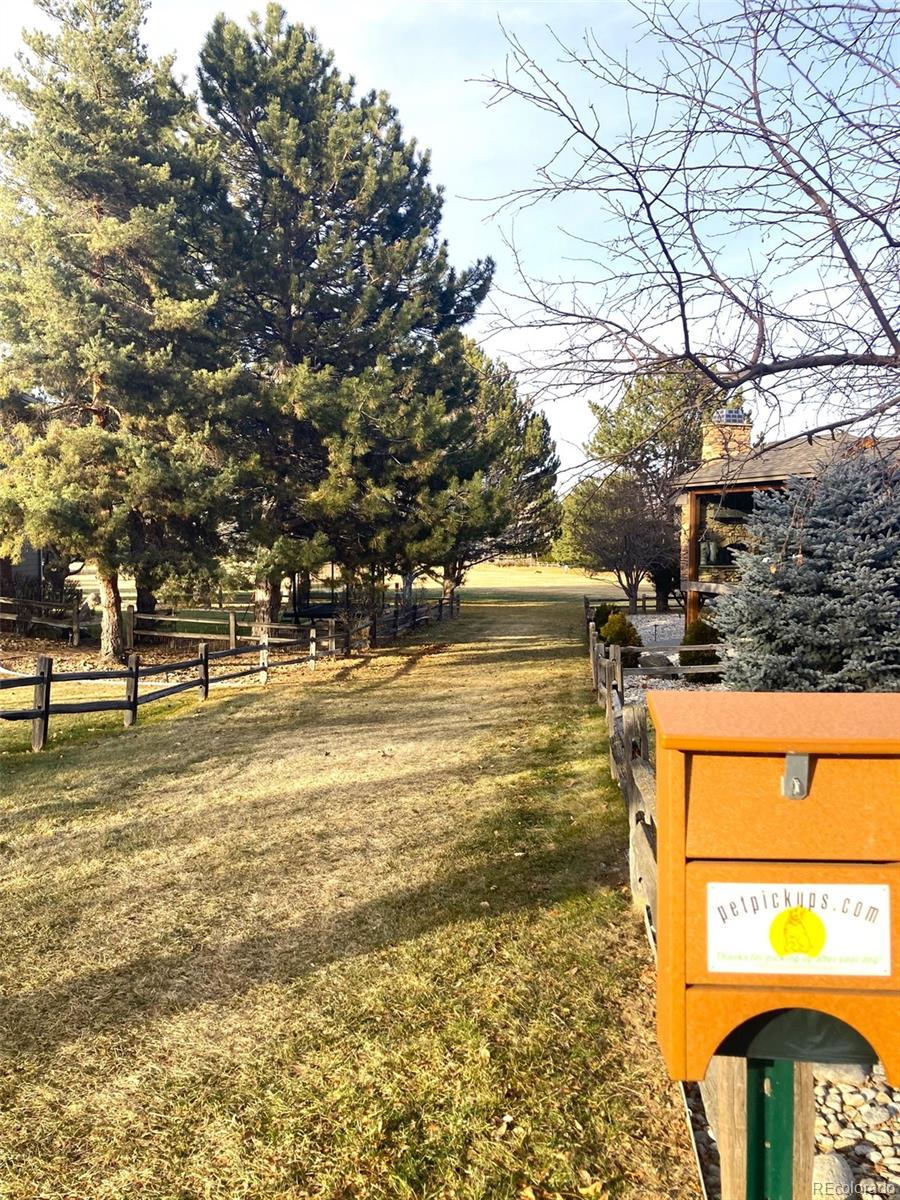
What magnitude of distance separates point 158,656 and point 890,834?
61.3 feet

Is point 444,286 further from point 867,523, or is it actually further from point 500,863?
point 500,863

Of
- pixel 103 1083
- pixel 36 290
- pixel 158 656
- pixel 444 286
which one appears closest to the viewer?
pixel 103 1083

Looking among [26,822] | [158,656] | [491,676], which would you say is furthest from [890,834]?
[158,656]

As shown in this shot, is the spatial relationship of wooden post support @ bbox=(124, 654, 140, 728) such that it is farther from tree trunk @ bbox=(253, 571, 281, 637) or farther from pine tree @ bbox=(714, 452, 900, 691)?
pine tree @ bbox=(714, 452, 900, 691)

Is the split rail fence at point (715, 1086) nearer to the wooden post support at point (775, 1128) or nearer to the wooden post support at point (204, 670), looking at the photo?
the wooden post support at point (775, 1128)

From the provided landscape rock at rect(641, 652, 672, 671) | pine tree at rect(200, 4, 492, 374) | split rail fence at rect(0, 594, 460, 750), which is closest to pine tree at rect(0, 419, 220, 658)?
split rail fence at rect(0, 594, 460, 750)

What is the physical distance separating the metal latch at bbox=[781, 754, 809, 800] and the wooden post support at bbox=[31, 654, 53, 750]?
9654mm

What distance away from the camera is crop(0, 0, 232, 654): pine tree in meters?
14.7

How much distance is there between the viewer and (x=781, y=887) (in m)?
1.78

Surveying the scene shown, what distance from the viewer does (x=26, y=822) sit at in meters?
6.89

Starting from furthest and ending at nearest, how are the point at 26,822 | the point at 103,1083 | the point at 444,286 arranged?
1. the point at 444,286
2. the point at 26,822
3. the point at 103,1083

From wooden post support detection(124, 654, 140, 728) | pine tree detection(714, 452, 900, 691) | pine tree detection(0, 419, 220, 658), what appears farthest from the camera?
pine tree detection(0, 419, 220, 658)

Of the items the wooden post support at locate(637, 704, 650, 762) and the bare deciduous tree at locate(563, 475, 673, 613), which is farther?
the bare deciduous tree at locate(563, 475, 673, 613)

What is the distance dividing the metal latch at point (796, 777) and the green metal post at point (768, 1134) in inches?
30.7
